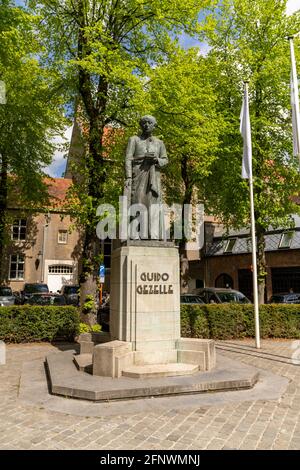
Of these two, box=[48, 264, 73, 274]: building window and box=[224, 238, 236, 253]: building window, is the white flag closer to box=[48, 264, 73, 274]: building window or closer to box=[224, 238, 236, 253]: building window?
box=[224, 238, 236, 253]: building window

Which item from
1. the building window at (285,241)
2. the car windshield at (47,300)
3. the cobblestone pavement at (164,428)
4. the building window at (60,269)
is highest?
the building window at (285,241)

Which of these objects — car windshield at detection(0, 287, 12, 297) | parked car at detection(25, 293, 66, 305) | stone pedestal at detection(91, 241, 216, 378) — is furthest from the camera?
car windshield at detection(0, 287, 12, 297)

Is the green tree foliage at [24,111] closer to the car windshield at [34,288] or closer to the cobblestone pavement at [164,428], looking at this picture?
the car windshield at [34,288]

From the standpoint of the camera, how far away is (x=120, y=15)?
14.2 metres

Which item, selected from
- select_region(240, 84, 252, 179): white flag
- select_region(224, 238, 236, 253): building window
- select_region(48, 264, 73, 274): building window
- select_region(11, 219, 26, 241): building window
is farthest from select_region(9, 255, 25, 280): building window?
select_region(240, 84, 252, 179): white flag

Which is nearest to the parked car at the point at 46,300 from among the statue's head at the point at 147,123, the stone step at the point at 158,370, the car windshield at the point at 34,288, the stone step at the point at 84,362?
the car windshield at the point at 34,288

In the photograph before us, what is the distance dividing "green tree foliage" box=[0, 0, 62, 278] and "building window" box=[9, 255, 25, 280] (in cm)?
1227

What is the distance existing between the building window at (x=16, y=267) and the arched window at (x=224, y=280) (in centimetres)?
1757

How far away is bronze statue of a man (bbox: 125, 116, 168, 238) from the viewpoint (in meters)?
9.17

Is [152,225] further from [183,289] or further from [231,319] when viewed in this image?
[183,289]

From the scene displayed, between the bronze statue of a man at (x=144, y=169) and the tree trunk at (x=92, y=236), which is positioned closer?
the bronze statue of a man at (x=144, y=169)

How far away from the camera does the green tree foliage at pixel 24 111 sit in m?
13.5

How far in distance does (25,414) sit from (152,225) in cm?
469

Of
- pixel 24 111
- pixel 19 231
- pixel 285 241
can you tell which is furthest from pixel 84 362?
pixel 19 231
